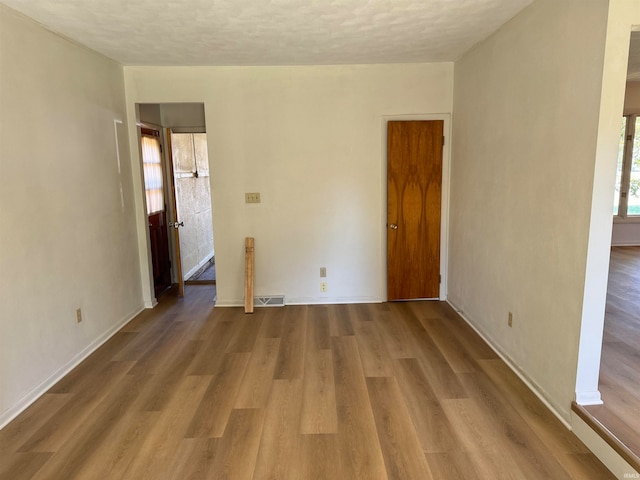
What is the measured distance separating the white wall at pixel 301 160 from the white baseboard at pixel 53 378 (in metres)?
0.93

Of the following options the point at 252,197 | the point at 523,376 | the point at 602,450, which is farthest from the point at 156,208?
the point at 602,450

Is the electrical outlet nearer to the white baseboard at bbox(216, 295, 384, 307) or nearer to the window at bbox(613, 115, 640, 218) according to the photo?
the white baseboard at bbox(216, 295, 384, 307)

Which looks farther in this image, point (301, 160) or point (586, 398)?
point (301, 160)

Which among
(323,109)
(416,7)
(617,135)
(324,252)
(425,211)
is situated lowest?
(324,252)

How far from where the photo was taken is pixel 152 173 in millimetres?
4699

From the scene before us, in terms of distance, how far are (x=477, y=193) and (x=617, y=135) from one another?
1.57 m

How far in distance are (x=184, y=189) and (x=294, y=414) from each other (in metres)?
4.14

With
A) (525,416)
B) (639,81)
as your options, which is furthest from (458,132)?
(639,81)

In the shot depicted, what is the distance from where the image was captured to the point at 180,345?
3.45 meters

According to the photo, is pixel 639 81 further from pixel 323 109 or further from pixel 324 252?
pixel 324 252

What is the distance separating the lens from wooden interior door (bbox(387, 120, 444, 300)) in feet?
13.6

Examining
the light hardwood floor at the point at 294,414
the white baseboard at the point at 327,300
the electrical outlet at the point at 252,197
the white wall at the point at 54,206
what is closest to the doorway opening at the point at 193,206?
the electrical outlet at the point at 252,197

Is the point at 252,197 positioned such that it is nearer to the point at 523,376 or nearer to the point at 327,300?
the point at 327,300

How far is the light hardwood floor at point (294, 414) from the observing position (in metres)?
2.00
